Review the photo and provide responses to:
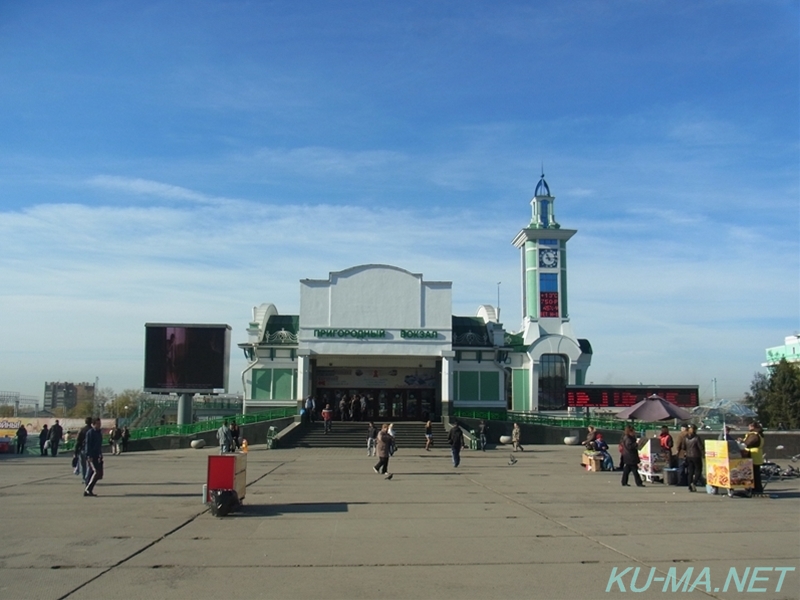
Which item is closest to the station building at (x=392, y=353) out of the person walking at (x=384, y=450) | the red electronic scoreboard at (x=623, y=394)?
the red electronic scoreboard at (x=623, y=394)

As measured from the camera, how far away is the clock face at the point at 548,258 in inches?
2586

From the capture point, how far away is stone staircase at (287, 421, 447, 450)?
37.4 metres

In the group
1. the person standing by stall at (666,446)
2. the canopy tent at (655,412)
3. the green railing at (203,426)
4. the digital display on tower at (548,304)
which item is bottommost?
the green railing at (203,426)

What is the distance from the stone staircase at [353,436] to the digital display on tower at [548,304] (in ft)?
82.5

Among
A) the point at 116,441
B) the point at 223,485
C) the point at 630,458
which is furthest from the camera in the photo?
the point at 116,441

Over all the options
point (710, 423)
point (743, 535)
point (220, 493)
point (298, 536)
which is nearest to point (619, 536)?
point (743, 535)

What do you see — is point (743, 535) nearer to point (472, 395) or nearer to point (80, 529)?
point (80, 529)

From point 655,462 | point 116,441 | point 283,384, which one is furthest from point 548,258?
point 655,462

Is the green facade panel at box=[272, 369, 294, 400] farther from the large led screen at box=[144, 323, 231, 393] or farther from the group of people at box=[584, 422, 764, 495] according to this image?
the group of people at box=[584, 422, 764, 495]

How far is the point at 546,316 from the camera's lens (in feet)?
209

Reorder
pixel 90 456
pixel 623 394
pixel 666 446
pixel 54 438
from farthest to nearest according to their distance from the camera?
pixel 623 394 → pixel 54 438 → pixel 666 446 → pixel 90 456

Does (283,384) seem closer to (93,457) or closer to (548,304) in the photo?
(548,304)

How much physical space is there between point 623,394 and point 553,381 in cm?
1009

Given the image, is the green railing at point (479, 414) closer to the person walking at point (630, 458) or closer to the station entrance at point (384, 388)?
the station entrance at point (384, 388)
